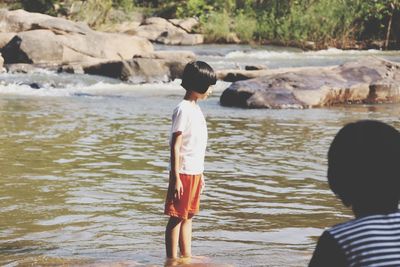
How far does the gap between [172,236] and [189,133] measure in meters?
0.69

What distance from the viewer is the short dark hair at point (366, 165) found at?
7.86 ft

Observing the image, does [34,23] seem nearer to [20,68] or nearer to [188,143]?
[20,68]

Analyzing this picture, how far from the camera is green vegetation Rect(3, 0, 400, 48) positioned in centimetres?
3139

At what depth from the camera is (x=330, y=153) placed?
2.46 metres

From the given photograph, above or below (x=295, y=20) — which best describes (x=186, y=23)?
below

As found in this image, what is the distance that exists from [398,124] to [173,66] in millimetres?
9397

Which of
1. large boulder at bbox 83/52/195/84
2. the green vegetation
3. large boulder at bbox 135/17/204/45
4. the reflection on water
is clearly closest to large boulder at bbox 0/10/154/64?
large boulder at bbox 83/52/195/84

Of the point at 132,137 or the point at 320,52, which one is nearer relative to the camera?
the point at 132,137

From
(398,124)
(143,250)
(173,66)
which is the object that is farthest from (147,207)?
(173,66)

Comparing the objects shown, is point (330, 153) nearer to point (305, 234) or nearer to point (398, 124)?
point (305, 234)

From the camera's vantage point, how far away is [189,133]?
507cm

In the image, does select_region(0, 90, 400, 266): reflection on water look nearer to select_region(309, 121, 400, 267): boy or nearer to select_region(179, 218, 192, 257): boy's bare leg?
select_region(179, 218, 192, 257): boy's bare leg

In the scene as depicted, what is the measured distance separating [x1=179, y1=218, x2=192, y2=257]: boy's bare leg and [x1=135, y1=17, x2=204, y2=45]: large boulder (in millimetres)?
27421

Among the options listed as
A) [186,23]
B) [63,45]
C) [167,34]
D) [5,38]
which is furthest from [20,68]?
[186,23]
